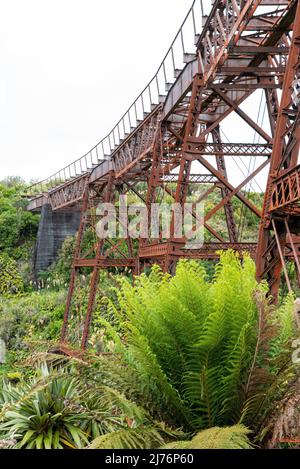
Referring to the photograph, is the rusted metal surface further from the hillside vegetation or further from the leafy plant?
the leafy plant

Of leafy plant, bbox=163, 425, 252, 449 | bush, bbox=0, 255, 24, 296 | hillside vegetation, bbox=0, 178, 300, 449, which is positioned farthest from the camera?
bush, bbox=0, 255, 24, 296

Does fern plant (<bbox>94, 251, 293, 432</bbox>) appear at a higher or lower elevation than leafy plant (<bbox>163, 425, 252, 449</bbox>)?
higher

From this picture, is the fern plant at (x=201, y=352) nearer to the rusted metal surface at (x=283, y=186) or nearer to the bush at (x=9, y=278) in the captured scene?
the rusted metal surface at (x=283, y=186)

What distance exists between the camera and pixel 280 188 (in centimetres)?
721

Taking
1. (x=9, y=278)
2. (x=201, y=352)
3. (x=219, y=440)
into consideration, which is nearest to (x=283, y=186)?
(x=201, y=352)

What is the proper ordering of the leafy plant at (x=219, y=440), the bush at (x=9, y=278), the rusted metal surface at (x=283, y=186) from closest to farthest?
the leafy plant at (x=219, y=440), the rusted metal surface at (x=283, y=186), the bush at (x=9, y=278)

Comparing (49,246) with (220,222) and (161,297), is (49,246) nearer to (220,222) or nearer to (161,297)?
(220,222)

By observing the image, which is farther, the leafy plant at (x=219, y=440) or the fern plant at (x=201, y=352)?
the fern plant at (x=201, y=352)

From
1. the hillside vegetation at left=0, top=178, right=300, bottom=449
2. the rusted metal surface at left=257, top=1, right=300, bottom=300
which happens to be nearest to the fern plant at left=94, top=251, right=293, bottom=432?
the hillside vegetation at left=0, top=178, right=300, bottom=449

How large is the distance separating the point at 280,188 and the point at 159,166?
7578 mm

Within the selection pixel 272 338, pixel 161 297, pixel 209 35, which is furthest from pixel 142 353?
pixel 209 35

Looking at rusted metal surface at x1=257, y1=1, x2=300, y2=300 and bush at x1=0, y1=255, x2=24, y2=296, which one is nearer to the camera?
rusted metal surface at x1=257, y1=1, x2=300, y2=300

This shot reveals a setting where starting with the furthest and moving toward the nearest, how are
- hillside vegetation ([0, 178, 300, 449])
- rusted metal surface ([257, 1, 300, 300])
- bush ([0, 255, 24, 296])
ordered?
A: bush ([0, 255, 24, 296]) < rusted metal surface ([257, 1, 300, 300]) < hillside vegetation ([0, 178, 300, 449])

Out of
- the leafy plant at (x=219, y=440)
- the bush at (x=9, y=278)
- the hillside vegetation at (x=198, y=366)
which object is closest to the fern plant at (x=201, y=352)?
the hillside vegetation at (x=198, y=366)
